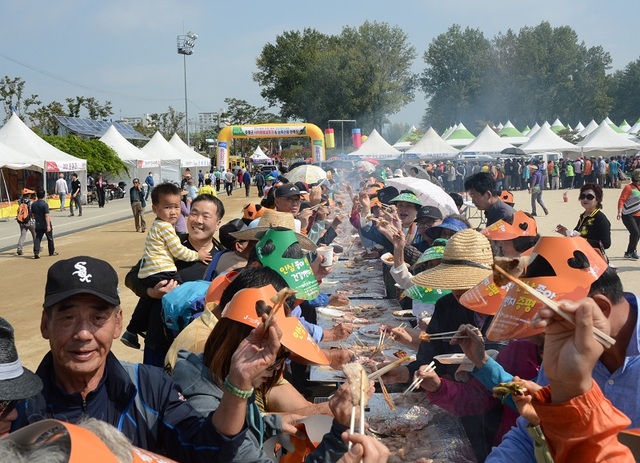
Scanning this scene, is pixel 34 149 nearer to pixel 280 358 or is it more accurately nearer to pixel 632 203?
pixel 632 203

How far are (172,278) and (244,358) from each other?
9.00 feet

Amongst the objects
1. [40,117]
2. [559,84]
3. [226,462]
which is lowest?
[226,462]

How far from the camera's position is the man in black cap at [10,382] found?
1704mm

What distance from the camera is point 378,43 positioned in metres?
76.1

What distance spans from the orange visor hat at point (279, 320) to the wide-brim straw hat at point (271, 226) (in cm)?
212

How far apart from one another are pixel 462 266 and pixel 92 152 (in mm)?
33014

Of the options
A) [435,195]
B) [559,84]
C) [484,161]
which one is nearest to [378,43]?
[559,84]

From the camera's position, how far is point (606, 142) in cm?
3628

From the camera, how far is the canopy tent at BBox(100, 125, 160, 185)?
3666 centimetres

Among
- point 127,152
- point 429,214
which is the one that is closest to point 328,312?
point 429,214

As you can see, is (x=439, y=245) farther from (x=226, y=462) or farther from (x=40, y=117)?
(x=40, y=117)

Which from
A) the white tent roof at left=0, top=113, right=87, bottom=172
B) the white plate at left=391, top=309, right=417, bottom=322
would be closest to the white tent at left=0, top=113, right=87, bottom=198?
the white tent roof at left=0, top=113, right=87, bottom=172

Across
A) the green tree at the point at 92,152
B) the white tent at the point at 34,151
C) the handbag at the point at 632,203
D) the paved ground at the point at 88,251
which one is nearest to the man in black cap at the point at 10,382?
the paved ground at the point at 88,251

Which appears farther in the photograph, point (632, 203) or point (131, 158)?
point (131, 158)
